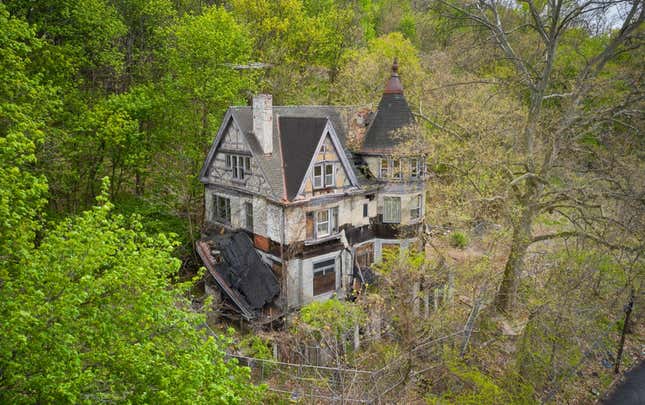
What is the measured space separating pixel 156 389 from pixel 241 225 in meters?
16.8

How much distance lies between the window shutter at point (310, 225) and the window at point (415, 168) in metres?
6.70

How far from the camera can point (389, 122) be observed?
27.1 metres

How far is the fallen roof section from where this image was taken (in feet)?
75.8

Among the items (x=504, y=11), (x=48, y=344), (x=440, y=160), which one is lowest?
(x=48, y=344)

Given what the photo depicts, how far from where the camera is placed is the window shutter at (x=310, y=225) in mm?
24422

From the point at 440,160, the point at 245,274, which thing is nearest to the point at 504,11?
the point at 440,160

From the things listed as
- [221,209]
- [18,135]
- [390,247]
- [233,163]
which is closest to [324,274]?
[390,247]

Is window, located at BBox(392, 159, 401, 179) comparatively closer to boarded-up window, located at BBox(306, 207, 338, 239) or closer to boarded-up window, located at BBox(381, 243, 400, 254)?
boarded-up window, located at BBox(381, 243, 400, 254)

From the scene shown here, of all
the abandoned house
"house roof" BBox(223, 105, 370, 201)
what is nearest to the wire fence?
the abandoned house

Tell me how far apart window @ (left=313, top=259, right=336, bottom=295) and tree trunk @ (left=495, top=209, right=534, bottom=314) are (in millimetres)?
8423

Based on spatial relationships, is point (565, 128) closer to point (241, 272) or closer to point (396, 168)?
point (396, 168)

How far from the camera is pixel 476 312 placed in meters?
20.4

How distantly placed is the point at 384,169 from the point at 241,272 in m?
9.86

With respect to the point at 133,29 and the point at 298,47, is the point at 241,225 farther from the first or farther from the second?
the point at 298,47
